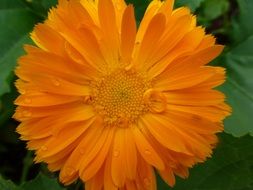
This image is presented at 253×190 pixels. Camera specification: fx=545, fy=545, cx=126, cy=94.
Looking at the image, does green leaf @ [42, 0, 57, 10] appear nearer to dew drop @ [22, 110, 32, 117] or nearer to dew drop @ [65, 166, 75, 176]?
dew drop @ [22, 110, 32, 117]

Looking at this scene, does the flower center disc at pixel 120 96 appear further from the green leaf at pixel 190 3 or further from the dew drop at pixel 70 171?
the green leaf at pixel 190 3

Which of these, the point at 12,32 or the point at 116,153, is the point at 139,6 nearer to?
the point at 12,32

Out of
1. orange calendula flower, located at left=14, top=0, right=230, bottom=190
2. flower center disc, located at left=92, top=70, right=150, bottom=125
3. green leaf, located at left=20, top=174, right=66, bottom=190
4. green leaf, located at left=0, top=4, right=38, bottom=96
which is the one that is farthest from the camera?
green leaf, located at left=0, top=4, right=38, bottom=96

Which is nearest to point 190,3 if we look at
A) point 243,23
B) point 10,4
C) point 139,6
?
point 139,6

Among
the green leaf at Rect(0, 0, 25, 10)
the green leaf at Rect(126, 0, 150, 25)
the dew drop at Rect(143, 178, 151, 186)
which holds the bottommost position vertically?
the dew drop at Rect(143, 178, 151, 186)

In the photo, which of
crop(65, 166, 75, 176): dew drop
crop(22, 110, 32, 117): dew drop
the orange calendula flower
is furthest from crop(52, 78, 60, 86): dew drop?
crop(65, 166, 75, 176): dew drop

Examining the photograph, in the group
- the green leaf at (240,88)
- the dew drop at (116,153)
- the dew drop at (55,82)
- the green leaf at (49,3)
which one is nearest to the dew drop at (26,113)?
the dew drop at (55,82)

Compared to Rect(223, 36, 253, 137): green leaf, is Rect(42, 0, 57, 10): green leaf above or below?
above
